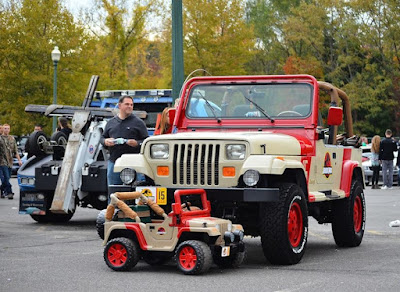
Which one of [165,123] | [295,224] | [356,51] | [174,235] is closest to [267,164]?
[295,224]

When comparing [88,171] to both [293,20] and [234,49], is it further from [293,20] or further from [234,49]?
[293,20]

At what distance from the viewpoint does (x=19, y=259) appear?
10188 millimetres

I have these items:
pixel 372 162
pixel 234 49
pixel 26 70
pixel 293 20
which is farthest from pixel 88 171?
pixel 293 20

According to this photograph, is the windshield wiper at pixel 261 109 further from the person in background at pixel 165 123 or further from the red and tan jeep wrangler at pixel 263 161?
the person in background at pixel 165 123

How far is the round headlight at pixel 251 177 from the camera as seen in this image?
30.4ft

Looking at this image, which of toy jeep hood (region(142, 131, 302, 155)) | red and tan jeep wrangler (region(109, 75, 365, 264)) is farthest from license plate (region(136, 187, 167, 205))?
toy jeep hood (region(142, 131, 302, 155))

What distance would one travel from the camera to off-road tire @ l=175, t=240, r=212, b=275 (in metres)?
8.79

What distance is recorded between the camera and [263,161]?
929 centimetres

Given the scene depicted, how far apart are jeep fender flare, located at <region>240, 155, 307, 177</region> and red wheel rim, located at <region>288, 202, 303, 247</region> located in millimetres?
566

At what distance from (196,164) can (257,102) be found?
1.88 metres

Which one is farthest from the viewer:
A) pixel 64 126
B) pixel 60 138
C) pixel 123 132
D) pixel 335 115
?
pixel 64 126

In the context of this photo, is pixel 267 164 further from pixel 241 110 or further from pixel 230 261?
pixel 241 110

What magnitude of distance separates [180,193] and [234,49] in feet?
133

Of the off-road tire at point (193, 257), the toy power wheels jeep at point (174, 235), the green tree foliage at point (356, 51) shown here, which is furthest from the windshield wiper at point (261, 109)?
the green tree foliage at point (356, 51)
